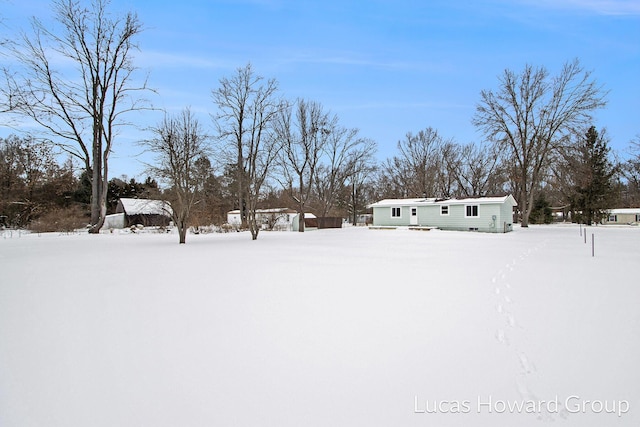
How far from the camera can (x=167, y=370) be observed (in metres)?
2.95

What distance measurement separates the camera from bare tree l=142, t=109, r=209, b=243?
14641 millimetres

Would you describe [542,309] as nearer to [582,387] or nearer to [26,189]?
[582,387]

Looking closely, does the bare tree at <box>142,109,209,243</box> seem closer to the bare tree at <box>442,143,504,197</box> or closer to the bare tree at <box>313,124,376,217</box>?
the bare tree at <box>313,124,376,217</box>

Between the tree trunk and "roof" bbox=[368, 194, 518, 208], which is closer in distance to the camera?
the tree trunk

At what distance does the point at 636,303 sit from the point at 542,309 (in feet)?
5.34

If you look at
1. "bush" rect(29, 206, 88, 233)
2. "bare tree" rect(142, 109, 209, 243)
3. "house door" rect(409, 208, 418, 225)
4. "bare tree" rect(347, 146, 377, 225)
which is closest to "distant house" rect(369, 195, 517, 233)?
"house door" rect(409, 208, 418, 225)

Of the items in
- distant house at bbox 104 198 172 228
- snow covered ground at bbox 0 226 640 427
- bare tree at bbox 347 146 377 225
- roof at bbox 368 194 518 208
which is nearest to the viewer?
snow covered ground at bbox 0 226 640 427

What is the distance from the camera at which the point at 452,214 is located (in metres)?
24.0

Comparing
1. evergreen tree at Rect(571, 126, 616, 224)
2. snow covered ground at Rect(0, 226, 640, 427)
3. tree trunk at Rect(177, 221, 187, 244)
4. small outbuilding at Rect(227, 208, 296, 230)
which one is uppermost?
evergreen tree at Rect(571, 126, 616, 224)

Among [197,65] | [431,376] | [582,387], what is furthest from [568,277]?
[197,65]

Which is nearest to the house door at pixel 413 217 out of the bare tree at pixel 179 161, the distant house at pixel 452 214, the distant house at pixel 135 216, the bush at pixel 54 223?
the distant house at pixel 452 214

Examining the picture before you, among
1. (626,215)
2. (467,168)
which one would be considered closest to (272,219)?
(467,168)

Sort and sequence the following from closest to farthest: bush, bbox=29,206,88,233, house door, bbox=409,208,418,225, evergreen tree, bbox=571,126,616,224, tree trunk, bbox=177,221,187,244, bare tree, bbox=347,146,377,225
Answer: tree trunk, bbox=177,221,187,244 < bush, bbox=29,206,88,233 < house door, bbox=409,208,418,225 < evergreen tree, bbox=571,126,616,224 < bare tree, bbox=347,146,377,225

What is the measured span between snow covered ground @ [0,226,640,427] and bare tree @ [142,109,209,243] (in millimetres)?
8325
